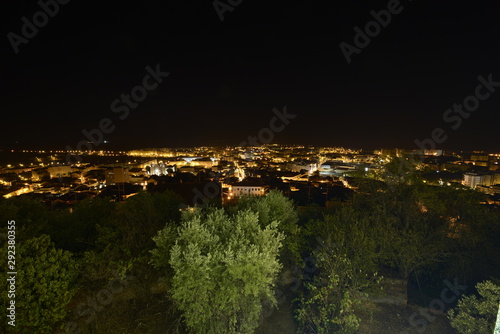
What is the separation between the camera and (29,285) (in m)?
4.83

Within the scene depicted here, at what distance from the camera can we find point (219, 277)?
5.15 m

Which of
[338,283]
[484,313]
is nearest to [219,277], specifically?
[338,283]

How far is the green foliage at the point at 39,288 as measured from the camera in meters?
4.62

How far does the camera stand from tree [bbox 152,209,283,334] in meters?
4.90

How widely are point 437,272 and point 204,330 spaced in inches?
362

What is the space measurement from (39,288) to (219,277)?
3.33 m

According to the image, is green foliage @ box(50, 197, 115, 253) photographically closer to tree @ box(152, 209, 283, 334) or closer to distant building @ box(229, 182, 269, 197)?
tree @ box(152, 209, 283, 334)

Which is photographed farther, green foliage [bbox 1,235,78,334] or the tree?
the tree

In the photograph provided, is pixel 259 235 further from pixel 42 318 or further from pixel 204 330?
pixel 42 318

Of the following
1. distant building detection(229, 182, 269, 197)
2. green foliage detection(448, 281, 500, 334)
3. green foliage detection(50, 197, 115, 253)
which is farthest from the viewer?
distant building detection(229, 182, 269, 197)

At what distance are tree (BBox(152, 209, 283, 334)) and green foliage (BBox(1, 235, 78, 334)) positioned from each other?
1.84 m

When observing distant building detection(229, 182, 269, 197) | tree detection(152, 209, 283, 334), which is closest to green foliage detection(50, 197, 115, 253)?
tree detection(152, 209, 283, 334)

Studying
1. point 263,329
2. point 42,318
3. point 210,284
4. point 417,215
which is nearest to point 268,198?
point 263,329

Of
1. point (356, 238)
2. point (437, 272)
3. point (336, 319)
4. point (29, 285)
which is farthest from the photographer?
point (437, 272)
